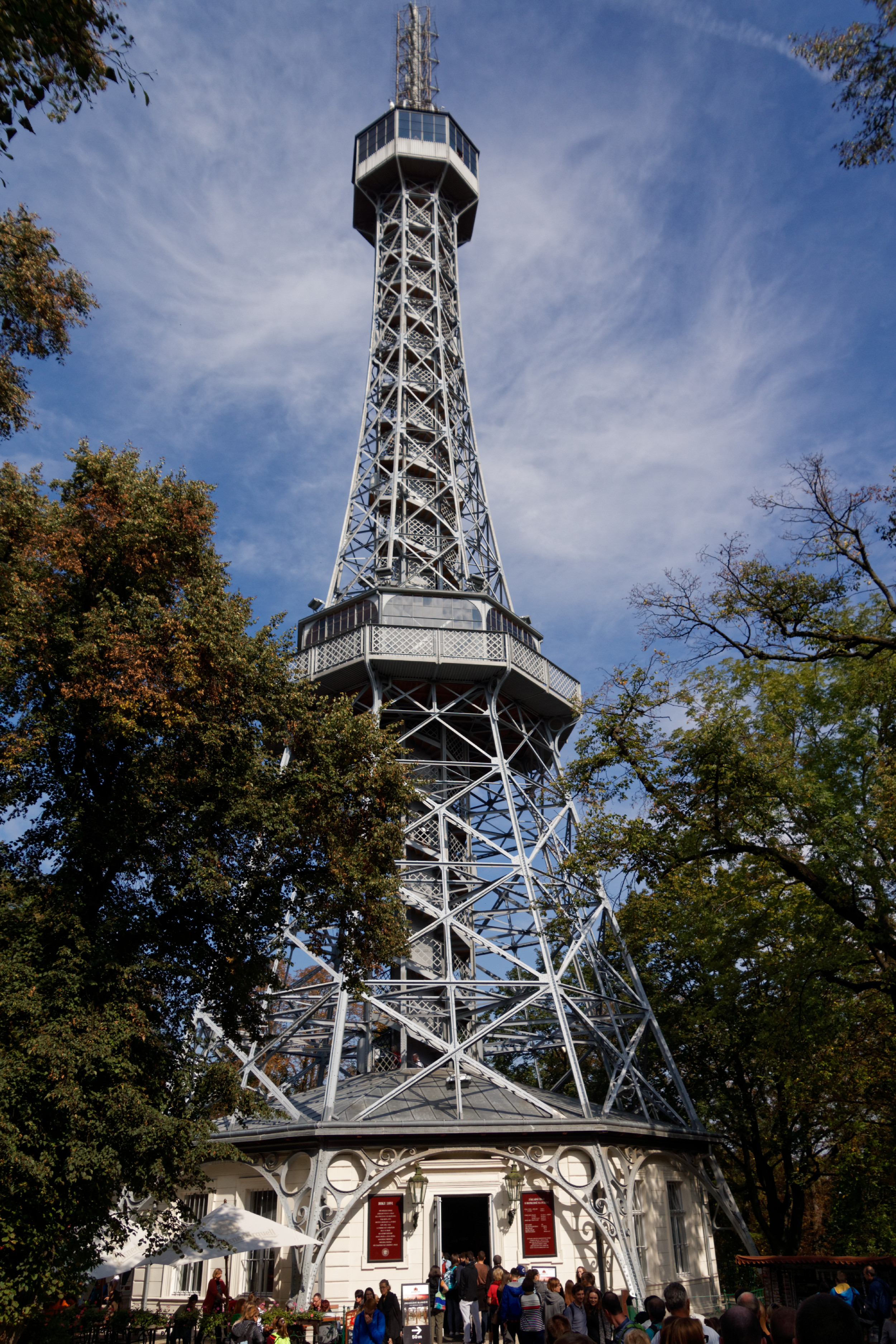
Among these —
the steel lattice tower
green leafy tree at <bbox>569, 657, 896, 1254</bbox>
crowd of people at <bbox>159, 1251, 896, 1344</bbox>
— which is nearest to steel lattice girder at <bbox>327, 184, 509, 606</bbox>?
the steel lattice tower

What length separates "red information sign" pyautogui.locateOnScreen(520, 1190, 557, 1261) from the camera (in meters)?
18.8

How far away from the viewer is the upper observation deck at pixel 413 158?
41.2 m

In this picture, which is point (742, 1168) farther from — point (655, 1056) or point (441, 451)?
point (441, 451)

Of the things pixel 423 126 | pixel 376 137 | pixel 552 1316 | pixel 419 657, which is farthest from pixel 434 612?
pixel 376 137

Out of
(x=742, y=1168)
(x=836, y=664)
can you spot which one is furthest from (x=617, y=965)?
(x=836, y=664)

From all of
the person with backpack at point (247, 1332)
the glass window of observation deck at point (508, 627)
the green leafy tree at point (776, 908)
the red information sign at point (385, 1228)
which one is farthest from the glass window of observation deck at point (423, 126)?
the person with backpack at point (247, 1332)

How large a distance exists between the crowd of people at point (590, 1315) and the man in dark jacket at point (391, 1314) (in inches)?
0.5

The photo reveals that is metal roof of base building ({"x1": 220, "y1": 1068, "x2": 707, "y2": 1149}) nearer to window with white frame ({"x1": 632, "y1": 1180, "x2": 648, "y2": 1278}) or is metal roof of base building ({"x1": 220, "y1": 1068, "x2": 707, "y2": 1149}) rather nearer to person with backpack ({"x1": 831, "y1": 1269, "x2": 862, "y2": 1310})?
window with white frame ({"x1": 632, "y1": 1180, "x2": 648, "y2": 1278})

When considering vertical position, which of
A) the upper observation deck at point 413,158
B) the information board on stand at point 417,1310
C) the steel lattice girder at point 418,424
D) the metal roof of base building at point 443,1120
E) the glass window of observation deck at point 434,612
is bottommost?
the information board on stand at point 417,1310

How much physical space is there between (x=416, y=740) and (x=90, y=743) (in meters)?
17.1

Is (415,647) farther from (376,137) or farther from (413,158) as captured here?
(376,137)

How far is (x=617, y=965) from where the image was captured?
98.2ft

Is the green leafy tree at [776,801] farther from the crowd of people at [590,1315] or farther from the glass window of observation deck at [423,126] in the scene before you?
the glass window of observation deck at [423,126]

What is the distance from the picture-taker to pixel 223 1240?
16219mm
